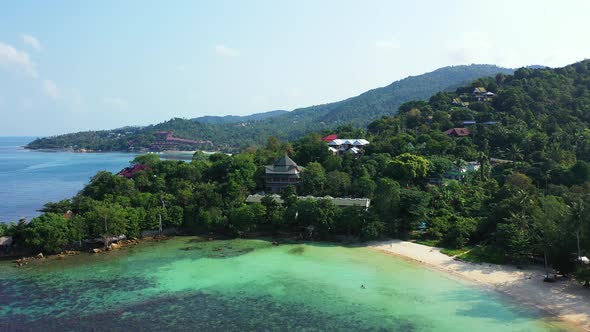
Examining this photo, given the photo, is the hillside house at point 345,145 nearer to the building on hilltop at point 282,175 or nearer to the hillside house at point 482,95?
the building on hilltop at point 282,175

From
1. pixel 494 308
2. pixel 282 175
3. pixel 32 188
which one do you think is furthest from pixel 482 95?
pixel 32 188

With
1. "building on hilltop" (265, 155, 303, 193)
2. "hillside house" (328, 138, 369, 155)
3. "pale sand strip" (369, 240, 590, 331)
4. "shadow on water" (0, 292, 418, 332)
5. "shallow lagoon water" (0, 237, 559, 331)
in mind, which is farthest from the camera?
"hillside house" (328, 138, 369, 155)

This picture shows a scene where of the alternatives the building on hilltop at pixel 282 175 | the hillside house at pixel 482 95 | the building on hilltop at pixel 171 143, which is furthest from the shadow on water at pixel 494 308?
the building on hilltop at pixel 171 143

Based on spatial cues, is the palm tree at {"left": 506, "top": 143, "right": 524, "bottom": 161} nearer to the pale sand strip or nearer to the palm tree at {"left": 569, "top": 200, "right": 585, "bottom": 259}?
the pale sand strip

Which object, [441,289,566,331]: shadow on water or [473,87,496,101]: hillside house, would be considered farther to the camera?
[473,87,496,101]: hillside house

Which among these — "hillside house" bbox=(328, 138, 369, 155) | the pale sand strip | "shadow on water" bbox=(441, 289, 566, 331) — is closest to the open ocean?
"hillside house" bbox=(328, 138, 369, 155)

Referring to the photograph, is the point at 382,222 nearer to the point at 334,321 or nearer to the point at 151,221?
the point at 334,321

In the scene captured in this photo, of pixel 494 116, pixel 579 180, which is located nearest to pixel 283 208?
pixel 579 180
